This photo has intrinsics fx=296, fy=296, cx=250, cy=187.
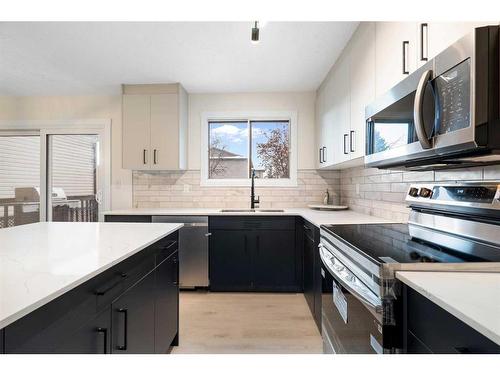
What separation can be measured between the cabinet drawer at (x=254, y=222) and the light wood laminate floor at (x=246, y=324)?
27.6 inches

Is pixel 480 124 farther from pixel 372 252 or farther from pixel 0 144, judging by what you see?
pixel 0 144

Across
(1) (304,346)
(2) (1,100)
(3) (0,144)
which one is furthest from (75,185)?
(1) (304,346)

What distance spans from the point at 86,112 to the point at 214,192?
6.52ft

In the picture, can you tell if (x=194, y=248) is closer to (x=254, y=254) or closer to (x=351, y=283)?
(x=254, y=254)

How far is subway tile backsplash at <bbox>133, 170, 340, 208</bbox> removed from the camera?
3725 mm

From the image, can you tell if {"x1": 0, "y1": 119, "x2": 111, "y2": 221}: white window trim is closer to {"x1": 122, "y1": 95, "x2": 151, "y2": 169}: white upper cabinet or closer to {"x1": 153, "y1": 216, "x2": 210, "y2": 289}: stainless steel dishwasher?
{"x1": 122, "y1": 95, "x2": 151, "y2": 169}: white upper cabinet

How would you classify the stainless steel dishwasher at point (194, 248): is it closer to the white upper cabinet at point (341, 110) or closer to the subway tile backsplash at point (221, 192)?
the subway tile backsplash at point (221, 192)

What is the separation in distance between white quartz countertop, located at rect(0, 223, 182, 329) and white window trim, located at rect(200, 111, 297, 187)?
1.83 metres

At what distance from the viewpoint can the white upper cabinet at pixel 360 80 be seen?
6.24 feet

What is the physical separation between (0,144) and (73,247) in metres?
3.86

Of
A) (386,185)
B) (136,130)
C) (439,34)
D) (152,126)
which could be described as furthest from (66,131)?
(439,34)

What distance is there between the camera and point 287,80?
10.9ft

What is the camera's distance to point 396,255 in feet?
3.47

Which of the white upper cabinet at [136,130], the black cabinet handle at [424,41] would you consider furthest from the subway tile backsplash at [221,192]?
the black cabinet handle at [424,41]
